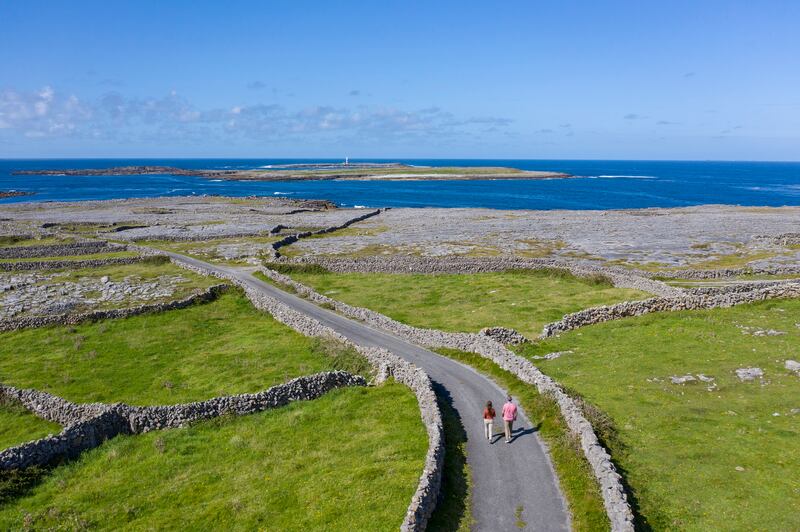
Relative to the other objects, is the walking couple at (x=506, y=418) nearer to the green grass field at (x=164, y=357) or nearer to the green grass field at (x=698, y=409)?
the green grass field at (x=698, y=409)

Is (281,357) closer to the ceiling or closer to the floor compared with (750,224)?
closer to the floor

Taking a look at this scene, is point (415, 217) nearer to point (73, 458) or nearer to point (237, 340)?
point (237, 340)

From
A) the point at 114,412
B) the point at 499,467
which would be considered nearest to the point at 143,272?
the point at 114,412

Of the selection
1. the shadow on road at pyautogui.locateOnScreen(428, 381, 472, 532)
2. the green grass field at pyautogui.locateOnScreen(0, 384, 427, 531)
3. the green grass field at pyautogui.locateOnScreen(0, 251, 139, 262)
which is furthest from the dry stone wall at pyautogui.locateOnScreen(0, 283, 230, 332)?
the shadow on road at pyautogui.locateOnScreen(428, 381, 472, 532)

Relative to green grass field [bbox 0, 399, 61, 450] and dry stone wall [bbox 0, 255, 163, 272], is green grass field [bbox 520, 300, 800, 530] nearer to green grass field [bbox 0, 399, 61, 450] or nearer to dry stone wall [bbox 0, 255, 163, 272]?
green grass field [bbox 0, 399, 61, 450]

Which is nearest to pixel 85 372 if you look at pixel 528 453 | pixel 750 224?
pixel 528 453

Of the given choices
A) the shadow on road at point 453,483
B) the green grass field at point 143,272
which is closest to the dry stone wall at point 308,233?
the green grass field at point 143,272

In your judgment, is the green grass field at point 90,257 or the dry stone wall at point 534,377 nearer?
the dry stone wall at point 534,377
